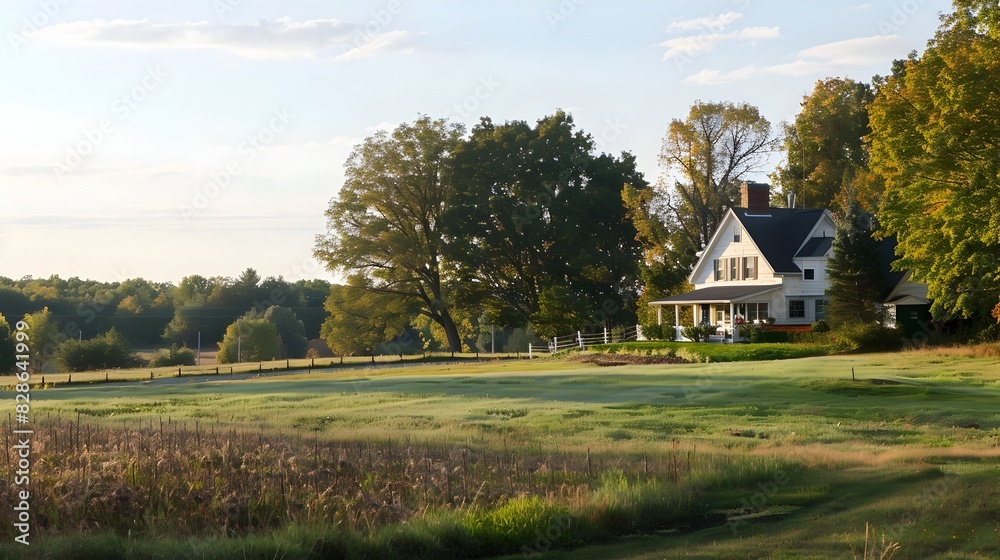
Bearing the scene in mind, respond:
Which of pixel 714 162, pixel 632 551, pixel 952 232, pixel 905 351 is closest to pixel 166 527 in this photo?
pixel 632 551

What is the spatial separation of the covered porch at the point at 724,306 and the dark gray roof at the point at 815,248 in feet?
9.34

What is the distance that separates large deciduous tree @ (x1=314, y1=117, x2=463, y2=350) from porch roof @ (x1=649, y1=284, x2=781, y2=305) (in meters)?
18.5

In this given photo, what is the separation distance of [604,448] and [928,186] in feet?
97.3

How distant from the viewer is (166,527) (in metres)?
11.9

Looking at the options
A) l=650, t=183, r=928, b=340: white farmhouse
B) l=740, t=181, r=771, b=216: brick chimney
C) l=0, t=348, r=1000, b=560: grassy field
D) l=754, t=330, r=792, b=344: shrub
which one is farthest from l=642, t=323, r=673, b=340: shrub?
l=0, t=348, r=1000, b=560: grassy field

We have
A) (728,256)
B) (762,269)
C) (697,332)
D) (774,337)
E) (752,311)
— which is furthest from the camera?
(728,256)

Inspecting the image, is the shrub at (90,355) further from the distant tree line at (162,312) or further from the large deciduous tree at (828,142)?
the large deciduous tree at (828,142)

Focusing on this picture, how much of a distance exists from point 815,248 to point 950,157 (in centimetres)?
2587

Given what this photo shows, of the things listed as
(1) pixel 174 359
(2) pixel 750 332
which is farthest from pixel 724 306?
(1) pixel 174 359

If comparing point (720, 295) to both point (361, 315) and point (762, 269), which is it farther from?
point (361, 315)

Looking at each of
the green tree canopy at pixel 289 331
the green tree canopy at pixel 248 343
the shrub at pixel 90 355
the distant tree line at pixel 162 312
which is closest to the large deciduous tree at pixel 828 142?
the distant tree line at pixel 162 312

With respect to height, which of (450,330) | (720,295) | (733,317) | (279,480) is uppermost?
(720,295)

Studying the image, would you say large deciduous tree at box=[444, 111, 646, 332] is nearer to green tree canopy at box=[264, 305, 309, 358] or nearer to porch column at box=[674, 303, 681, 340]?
porch column at box=[674, 303, 681, 340]

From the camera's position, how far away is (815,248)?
6619cm
